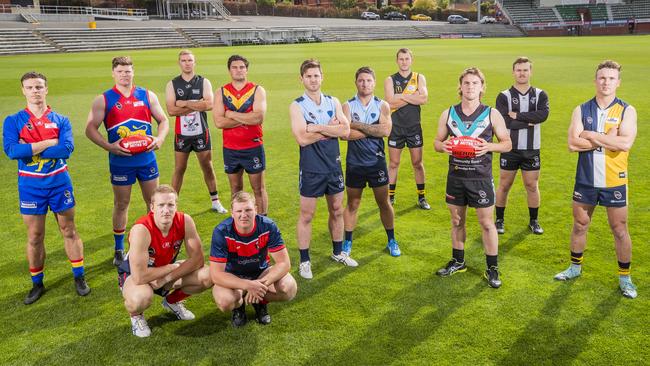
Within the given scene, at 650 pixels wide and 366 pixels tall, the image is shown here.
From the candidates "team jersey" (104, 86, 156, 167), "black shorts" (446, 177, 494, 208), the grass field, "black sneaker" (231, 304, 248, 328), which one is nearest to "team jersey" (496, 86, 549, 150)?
the grass field

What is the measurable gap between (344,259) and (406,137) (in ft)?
8.90

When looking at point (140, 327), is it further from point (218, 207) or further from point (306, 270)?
point (218, 207)

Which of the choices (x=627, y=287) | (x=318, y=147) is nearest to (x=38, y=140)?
(x=318, y=147)

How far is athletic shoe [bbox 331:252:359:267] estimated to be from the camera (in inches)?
247

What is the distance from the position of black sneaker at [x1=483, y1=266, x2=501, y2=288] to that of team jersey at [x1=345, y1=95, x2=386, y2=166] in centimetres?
177

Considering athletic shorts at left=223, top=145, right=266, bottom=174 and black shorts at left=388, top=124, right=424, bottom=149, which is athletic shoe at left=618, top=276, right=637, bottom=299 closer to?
black shorts at left=388, top=124, right=424, bottom=149

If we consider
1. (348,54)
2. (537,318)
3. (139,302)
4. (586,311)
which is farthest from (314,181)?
(348,54)

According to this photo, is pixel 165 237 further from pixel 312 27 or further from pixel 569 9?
pixel 569 9

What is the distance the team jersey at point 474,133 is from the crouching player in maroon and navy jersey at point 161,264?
2.88 metres

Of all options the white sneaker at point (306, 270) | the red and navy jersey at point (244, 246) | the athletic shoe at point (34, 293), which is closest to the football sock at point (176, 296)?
the red and navy jersey at point (244, 246)

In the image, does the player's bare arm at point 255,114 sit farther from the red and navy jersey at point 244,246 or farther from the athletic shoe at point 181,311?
the athletic shoe at point 181,311

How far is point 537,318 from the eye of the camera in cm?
502

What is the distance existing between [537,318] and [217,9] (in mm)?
68585

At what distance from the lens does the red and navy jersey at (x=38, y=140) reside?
5.36 m
